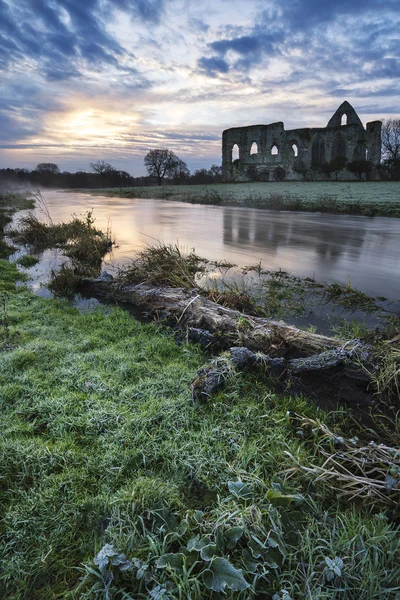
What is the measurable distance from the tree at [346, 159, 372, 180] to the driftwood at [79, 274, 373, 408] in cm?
4459

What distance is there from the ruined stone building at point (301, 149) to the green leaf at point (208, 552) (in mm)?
47646

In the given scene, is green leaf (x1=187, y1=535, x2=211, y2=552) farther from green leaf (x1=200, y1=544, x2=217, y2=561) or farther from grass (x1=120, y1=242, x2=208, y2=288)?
grass (x1=120, y1=242, x2=208, y2=288)

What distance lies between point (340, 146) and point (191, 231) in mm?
41700

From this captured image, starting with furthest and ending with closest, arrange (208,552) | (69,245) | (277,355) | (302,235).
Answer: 1. (302,235)
2. (69,245)
3. (277,355)
4. (208,552)

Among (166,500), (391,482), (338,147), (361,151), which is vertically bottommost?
(166,500)

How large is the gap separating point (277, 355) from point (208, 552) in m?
2.08

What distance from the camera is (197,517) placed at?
1.85 metres

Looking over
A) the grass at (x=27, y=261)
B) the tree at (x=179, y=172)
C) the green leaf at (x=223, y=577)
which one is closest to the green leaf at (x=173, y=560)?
the green leaf at (x=223, y=577)

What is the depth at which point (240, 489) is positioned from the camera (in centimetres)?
199

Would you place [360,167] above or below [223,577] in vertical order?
above

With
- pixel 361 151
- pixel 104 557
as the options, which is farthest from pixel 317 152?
pixel 104 557

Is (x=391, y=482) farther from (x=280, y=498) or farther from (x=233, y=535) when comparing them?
(x=233, y=535)

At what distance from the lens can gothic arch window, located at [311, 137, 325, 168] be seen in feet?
159

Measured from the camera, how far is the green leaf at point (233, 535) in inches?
66.7
